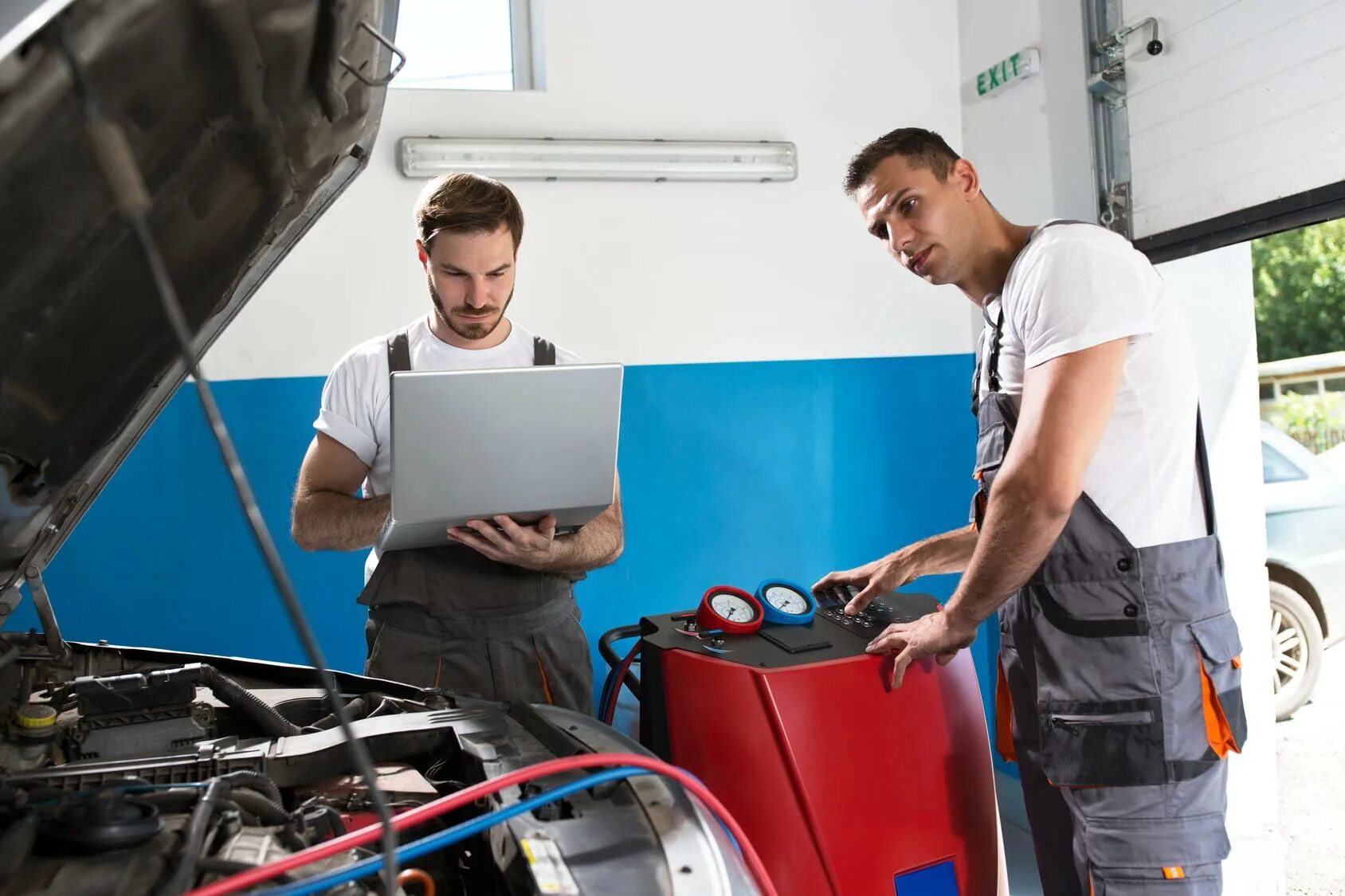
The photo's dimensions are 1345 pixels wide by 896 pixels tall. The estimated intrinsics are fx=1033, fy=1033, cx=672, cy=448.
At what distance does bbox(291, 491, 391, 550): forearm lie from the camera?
1.81m

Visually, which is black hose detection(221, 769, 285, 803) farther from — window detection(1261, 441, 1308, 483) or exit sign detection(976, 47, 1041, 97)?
window detection(1261, 441, 1308, 483)

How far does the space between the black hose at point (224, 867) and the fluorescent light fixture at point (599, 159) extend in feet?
7.76

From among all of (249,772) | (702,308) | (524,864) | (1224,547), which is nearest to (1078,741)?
(524,864)

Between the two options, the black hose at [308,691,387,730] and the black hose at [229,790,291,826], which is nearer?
the black hose at [229,790,291,826]

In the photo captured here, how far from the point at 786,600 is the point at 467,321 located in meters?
0.80

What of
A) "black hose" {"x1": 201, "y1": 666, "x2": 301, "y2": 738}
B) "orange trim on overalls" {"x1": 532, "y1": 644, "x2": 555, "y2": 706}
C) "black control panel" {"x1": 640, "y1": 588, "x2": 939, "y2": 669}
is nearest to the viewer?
"black hose" {"x1": 201, "y1": 666, "x2": 301, "y2": 738}

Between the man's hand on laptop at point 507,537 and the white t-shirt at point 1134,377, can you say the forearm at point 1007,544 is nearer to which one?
the white t-shirt at point 1134,377

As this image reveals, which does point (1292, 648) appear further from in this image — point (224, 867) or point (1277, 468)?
point (224, 867)

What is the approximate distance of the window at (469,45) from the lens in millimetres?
3141

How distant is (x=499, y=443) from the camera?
147cm

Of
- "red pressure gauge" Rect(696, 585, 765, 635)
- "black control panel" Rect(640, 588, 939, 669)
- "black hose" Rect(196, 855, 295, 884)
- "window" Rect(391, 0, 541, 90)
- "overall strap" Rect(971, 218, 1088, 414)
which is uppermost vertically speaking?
"window" Rect(391, 0, 541, 90)

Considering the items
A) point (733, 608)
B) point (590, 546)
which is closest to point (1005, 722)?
point (733, 608)

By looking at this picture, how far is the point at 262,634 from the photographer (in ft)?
9.37

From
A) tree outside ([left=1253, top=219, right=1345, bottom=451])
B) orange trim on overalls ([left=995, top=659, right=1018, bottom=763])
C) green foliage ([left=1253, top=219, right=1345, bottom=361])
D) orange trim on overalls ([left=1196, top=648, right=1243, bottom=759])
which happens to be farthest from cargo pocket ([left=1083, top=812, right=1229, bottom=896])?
green foliage ([left=1253, top=219, right=1345, bottom=361])
